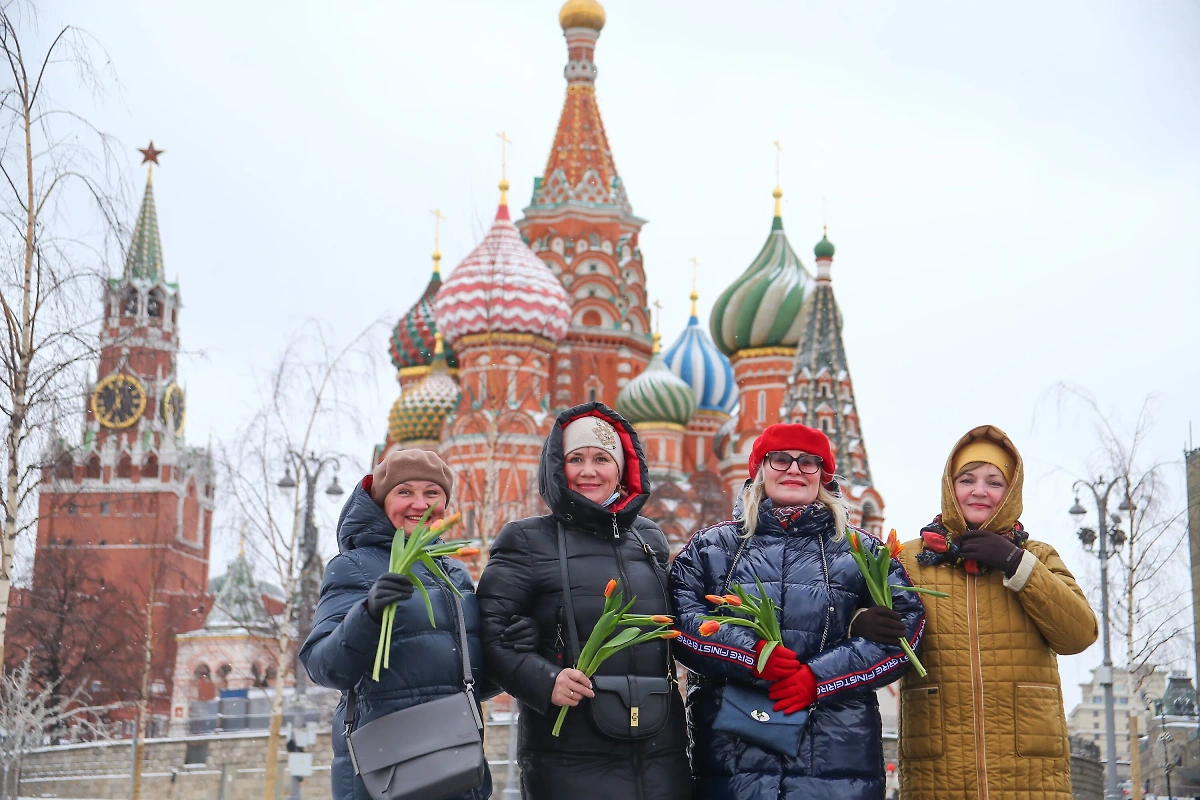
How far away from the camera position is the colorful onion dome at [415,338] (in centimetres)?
4031

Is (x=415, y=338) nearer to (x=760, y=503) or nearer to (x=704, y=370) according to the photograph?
(x=704, y=370)

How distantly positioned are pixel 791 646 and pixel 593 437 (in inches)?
34.4

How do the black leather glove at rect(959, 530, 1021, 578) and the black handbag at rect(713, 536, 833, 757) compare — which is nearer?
the black handbag at rect(713, 536, 833, 757)

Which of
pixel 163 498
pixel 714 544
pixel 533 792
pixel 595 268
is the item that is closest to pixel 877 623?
pixel 714 544

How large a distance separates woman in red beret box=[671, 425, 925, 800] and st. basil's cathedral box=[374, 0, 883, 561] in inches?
1041

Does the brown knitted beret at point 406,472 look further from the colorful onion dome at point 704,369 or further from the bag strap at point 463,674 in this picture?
the colorful onion dome at point 704,369

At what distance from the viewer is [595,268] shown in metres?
38.4

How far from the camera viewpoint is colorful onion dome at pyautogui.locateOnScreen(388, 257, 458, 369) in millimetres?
40312

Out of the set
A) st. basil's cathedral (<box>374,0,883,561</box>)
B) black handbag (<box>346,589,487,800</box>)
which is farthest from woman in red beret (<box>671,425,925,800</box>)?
st. basil's cathedral (<box>374,0,883,561</box>)

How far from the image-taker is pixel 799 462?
200 inches

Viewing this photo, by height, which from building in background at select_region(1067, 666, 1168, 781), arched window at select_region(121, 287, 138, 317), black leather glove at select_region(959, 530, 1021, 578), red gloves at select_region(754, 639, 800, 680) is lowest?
building in background at select_region(1067, 666, 1168, 781)

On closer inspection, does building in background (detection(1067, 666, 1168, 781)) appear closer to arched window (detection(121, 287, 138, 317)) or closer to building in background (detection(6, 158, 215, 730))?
arched window (detection(121, 287, 138, 317))

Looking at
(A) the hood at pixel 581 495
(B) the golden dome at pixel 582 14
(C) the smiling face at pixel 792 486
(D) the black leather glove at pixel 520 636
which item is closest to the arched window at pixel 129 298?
(A) the hood at pixel 581 495

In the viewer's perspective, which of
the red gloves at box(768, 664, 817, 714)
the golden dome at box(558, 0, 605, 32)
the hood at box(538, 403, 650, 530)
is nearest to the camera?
the red gloves at box(768, 664, 817, 714)
